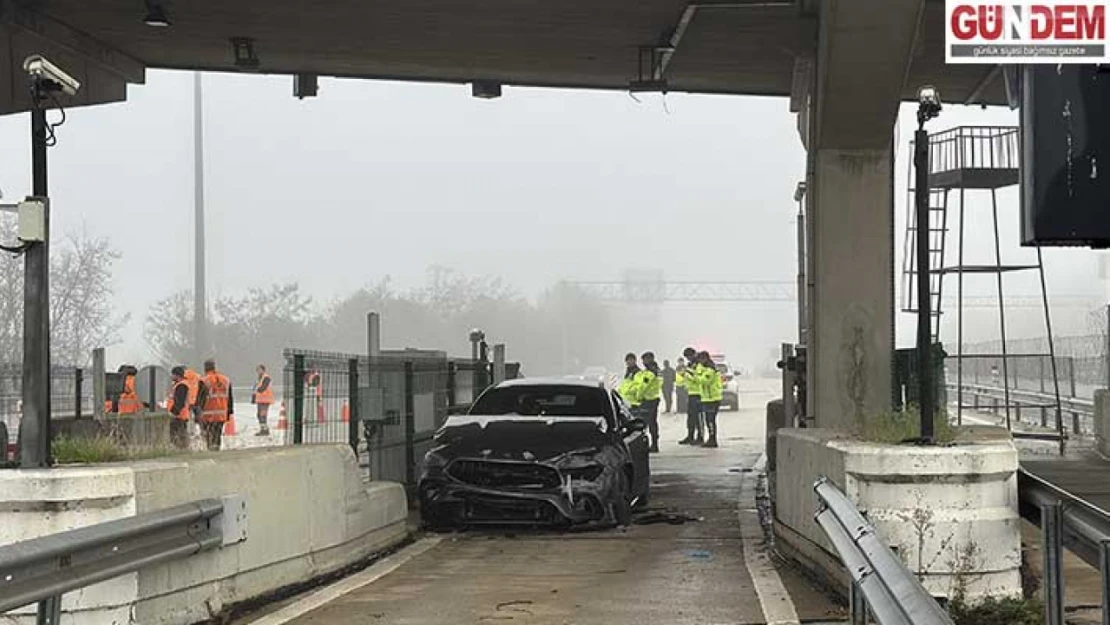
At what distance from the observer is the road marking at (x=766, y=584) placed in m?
7.30

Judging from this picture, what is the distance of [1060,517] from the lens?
16.9 feet

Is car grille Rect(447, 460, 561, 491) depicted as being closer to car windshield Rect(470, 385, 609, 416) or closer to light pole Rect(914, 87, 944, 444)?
car windshield Rect(470, 385, 609, 416)

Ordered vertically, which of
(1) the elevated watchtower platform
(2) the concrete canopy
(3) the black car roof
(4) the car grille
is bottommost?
(4) the car grille

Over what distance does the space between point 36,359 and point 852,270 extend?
8.51 metres

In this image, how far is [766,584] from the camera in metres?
8.48

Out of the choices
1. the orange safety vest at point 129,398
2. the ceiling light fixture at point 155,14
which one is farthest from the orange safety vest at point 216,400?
the ceiling light fixture at point 155,14

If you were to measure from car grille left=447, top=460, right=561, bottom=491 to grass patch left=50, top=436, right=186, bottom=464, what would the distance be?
159 inches

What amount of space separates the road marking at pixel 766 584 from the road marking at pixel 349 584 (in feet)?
8.83

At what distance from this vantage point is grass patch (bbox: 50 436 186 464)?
269 inches

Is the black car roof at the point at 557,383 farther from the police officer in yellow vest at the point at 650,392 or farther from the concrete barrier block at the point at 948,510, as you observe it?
the police officer in yellow vest at the point at 650,392

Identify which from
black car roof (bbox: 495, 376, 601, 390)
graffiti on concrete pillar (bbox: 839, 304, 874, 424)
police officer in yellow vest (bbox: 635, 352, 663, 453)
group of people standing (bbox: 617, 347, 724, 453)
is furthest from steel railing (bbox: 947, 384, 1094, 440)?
black car roof (bbox: 495, 376, 601, 390)

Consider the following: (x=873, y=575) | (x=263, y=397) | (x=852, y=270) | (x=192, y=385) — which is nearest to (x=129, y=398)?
(x=192, y=385)

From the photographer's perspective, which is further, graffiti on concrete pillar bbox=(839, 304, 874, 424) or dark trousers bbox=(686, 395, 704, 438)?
dark trousers bbox=(686, 395, 704, 438)

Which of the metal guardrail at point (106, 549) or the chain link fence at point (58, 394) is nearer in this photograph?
the metal guardrail at point (106, 549)
